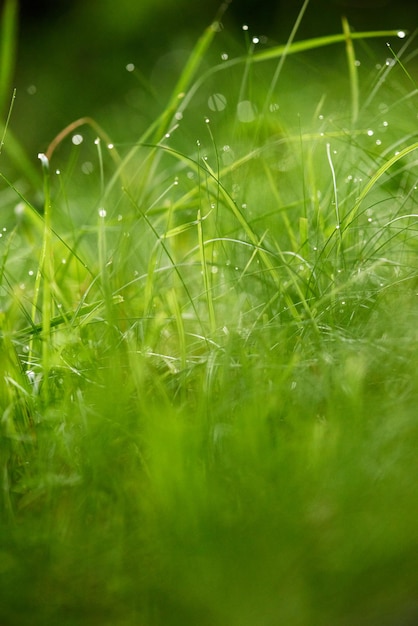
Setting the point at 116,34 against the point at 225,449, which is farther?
the point at 116,34

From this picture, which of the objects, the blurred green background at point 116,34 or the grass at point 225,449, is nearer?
the grass at point 225,449

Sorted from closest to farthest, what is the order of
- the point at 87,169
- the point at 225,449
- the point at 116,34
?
the point at 225,449 < the point at 87,169 < the point at 116,34

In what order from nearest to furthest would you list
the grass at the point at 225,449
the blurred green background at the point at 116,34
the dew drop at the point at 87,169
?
the grass at the point at 225,449 < the dew drop at the point at 87,169 < the blurred green background at the point at 116,34

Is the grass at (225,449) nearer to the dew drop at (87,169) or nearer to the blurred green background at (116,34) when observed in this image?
the dew drop at (87,169)

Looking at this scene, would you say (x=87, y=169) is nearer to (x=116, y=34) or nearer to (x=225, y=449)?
(x=225, y=449)

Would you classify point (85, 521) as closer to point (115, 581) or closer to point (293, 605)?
point (115, 581)

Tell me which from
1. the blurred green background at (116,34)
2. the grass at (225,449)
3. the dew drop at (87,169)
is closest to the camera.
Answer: the grass at (225,449)

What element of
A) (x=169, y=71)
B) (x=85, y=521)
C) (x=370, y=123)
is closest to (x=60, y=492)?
(x=85, y=521)

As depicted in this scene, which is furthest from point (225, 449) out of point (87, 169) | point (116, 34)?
point (116, 34)

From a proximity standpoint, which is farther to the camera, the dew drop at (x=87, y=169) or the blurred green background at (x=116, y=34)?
the blurred green background at (x=116, y=34)

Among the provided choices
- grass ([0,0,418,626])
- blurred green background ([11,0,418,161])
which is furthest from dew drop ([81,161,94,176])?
blurred green background ([11,0,418,161])

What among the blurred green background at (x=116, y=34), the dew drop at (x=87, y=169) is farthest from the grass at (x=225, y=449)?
the blurred green background at (x=116, y=34)
